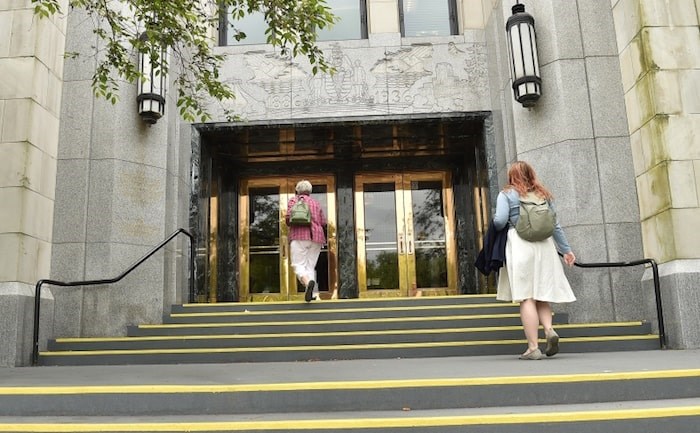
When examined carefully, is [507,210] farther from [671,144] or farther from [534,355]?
[671,144]

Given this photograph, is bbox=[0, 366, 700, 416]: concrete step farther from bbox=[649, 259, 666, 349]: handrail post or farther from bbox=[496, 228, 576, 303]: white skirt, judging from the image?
bbox=[649, 259, 666, 349]: handrail post

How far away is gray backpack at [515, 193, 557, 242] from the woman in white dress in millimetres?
69

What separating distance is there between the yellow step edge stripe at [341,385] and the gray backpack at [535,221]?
5.06 ft

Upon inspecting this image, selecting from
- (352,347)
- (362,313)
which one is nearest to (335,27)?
(362,313)

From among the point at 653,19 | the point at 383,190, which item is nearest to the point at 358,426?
the point at 653,19

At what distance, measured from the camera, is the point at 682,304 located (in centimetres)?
625

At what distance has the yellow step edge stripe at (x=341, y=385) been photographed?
12.8 ft

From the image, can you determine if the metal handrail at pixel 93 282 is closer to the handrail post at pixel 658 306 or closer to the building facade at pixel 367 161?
the building facade at pixel 367 161

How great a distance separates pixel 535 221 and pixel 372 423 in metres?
2.62

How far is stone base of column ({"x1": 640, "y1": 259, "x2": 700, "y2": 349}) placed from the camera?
6.21 m

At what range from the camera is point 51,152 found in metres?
7.63

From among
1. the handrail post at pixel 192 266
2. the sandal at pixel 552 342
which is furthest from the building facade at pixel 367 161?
the sandal at pixel 552 342

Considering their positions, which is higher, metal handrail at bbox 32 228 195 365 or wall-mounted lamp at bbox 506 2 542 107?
wall-mounted lamp at bbox 506 2 542 107

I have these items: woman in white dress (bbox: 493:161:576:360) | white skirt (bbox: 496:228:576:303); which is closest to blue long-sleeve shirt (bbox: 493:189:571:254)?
woman in white dress (bbox: 493:161:576:360)
